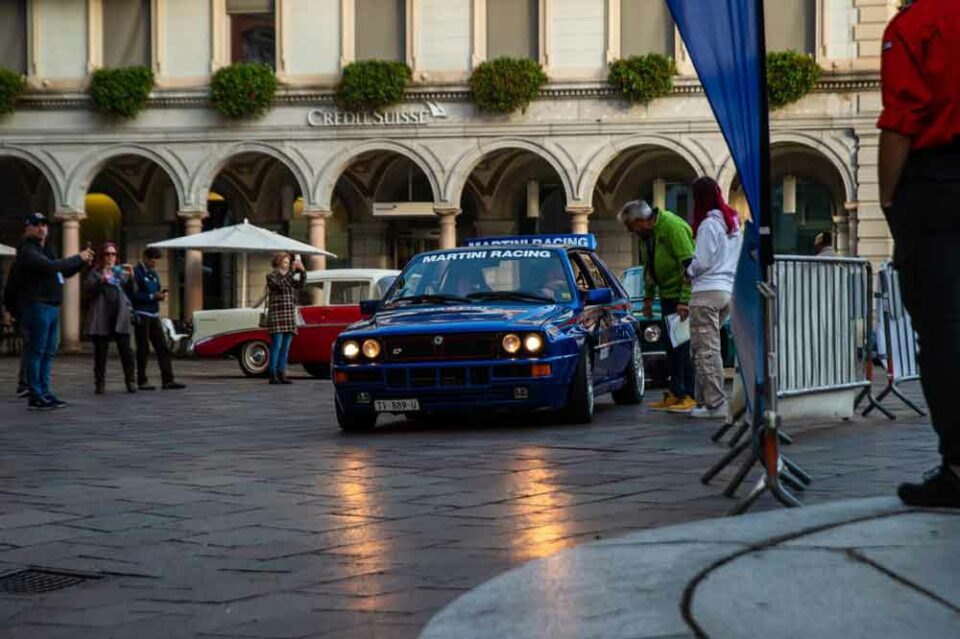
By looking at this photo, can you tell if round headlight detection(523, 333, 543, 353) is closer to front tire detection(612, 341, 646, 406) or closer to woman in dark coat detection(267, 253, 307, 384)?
front tire detection(612, 341, 646, 406)

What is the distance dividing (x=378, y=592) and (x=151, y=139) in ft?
106

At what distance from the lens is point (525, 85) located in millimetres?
35250

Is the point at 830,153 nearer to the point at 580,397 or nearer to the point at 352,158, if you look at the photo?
the point at 352,158

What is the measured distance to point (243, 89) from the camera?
36219 mm

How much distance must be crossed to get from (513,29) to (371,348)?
79.7 feet

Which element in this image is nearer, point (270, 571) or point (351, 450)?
point (270, 571)

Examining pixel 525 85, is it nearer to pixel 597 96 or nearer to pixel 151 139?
pixel 597 96

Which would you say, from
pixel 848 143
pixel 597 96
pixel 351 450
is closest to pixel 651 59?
pixel 597 96

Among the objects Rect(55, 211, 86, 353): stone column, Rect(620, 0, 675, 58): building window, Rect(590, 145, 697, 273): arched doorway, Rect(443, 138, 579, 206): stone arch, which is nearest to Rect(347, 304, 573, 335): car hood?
Rect(443, 138, 579, 206): stone arch

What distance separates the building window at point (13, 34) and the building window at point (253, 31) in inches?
180

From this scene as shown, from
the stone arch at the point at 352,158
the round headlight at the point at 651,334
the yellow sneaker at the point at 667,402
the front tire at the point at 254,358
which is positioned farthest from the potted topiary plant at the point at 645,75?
the yellow sneaker at the point at 667,402

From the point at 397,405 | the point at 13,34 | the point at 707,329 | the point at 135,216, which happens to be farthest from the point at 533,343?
the point at 135,216

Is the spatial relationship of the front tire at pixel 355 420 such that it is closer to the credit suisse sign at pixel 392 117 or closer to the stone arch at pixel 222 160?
the credit suisse sign at pixel 392 117

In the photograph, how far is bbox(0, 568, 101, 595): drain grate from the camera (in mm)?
5875
